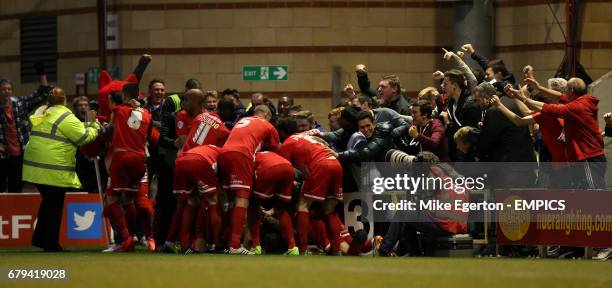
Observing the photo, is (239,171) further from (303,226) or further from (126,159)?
(126,159)

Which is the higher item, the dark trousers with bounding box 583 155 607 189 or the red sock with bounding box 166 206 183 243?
the dark trousers with bounding box 583 155 607 189

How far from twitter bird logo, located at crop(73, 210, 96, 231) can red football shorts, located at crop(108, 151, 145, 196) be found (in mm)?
2573

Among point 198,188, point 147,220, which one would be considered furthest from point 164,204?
point 198,188

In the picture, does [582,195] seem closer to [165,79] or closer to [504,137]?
[504,137]

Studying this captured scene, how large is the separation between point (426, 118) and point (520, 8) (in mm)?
9487

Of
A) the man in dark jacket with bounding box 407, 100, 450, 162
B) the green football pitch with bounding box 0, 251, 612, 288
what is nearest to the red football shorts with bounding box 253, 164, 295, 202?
the green football pitch with bounding box 0, 251, 612, 288

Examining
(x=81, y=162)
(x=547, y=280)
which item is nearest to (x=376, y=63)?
(x=81, y=162)

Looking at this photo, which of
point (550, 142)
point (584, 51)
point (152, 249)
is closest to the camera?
point (550, 142)

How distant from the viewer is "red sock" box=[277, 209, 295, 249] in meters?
18.1

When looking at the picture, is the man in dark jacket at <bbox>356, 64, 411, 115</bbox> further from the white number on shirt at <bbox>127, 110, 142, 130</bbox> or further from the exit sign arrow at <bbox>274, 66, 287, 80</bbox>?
A: the exit sign arrow at <bbox>274, 66, 287, 80</bbox>

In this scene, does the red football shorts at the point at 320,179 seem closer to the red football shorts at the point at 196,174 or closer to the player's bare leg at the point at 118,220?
the red football shorts at the point at 196,174

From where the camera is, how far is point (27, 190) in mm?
29891

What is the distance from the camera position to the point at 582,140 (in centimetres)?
1753

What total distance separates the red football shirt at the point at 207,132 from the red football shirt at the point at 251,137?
32 centimetres
